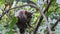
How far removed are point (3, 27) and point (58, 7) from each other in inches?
8.8

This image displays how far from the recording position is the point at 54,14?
2.42 feet

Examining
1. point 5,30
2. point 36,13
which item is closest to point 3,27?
point 5,30

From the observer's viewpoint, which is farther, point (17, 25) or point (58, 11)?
point (58, 11)

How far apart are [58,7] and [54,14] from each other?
8 cm

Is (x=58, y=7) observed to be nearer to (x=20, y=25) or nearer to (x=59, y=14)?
(x=59, y=14)

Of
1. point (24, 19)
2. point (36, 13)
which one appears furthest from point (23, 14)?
point (36, 13)

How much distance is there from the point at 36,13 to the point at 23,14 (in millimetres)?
125

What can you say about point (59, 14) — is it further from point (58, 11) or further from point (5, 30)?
point (5, 30)

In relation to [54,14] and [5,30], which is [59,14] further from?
[5,30]

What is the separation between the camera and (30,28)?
0.64 m

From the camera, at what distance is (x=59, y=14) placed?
70 centimetres

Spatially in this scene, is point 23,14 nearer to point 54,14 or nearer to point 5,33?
point 5,33

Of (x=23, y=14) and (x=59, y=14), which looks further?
(x=59, y=14)

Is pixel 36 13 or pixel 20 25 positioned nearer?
pixel 20 25
